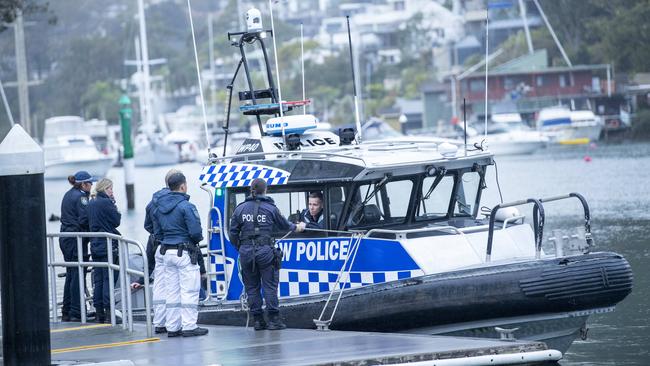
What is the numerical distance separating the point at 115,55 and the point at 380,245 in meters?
103

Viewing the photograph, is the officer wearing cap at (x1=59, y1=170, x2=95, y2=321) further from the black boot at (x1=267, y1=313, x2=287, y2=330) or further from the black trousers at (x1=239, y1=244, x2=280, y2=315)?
the black boot at (x1=267, y1=313, x2=287, y2=330)

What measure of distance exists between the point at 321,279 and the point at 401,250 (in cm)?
101

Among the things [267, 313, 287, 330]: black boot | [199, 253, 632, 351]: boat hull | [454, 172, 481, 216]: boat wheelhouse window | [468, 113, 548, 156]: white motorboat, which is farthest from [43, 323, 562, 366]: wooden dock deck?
[468, 113, 548, 156]: white motorboat

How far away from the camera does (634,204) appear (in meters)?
36.9

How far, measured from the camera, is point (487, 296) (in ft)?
45.0

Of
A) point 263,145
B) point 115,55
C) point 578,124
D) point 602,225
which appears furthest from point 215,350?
point 115,55

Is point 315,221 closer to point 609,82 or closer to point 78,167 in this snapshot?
A: point 78,167

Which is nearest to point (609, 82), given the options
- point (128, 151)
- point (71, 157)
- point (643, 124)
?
point (643, 124)

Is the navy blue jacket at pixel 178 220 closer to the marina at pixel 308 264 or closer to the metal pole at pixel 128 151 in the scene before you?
the marina at pixel 308 264

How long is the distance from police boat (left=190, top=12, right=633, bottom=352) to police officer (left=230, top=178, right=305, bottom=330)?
0.85 ft

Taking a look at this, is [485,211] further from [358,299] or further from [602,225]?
[602,225]

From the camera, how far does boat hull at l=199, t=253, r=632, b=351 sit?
13.6 metres

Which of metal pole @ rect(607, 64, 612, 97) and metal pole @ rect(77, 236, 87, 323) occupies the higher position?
metal pole @ rect(607, 64, 612, 97)

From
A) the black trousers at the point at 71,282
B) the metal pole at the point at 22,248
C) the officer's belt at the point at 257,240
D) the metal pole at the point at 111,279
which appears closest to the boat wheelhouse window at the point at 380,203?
the officer's belt at the point at 257,240
